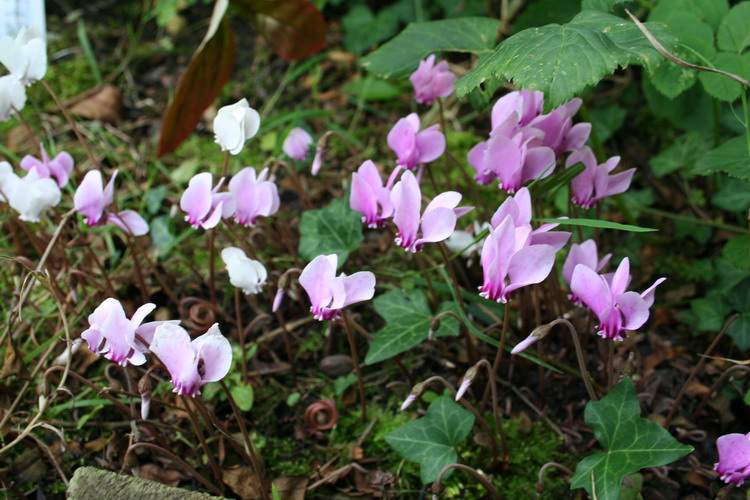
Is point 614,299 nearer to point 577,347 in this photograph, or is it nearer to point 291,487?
point 577,347

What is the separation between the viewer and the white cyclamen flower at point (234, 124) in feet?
5.83

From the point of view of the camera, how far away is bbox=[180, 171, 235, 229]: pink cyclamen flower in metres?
1.78

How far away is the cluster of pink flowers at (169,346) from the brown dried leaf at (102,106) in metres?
2.04

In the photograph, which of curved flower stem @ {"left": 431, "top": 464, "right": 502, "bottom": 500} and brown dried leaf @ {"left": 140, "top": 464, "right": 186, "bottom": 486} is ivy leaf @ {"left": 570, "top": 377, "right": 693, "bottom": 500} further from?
brown dried leaf @ {"left": 140, "top": 464, "right": 186, "bottom": 486}

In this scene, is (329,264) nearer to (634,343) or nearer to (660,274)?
(634,343)

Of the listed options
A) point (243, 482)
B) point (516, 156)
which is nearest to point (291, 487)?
point (243, 482)

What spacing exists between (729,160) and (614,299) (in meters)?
0.74

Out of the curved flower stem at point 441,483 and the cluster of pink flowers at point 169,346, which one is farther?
the curved flower stem at point 441,483

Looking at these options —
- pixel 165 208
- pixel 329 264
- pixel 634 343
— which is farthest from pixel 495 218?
pixel 165 208

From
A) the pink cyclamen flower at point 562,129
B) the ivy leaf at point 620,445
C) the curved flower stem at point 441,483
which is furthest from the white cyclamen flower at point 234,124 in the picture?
the ivy leaf at point 620,445

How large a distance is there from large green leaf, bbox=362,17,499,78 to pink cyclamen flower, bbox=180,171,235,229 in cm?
67

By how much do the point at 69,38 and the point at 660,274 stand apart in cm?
309

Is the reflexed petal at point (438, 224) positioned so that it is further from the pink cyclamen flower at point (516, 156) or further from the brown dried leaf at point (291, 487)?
the brown dried leaf at point (291, 487)

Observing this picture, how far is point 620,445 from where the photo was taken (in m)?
1.59
